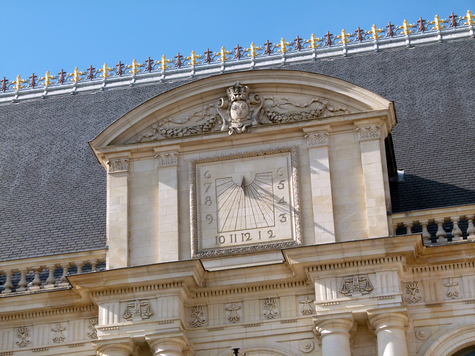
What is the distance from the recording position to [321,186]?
20578mm

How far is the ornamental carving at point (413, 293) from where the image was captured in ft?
64.0

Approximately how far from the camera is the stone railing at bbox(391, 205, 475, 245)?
19914 millimetres

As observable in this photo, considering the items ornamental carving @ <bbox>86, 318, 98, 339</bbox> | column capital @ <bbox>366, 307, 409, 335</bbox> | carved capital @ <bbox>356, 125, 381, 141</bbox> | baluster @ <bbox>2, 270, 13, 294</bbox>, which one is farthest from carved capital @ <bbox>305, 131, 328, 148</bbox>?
baluster @ <bbox>2, 270, 13, 294</bbox>

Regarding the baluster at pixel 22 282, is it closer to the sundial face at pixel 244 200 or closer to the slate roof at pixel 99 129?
the slate roof at pixel 99 129

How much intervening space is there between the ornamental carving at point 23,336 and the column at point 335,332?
5.29 metres

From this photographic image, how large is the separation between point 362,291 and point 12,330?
6363mm

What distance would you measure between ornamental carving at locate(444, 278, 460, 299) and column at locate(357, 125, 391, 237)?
1307mm

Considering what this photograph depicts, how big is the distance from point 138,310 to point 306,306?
9.40 ft

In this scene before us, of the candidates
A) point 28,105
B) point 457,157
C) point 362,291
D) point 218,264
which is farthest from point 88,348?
point 28,105

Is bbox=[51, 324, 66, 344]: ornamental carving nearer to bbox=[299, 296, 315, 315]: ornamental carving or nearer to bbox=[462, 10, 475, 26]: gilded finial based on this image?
bbox=[299, 296, 315, 315]: ornamental carving

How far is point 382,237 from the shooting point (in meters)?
19.3

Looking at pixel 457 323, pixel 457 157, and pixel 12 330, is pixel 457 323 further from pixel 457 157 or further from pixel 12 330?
pixel 12 330

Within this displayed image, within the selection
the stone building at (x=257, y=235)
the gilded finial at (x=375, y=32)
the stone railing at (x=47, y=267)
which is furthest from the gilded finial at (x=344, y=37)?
the stone railing at (x=47, y=267)

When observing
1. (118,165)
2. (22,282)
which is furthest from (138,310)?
(118,165)
